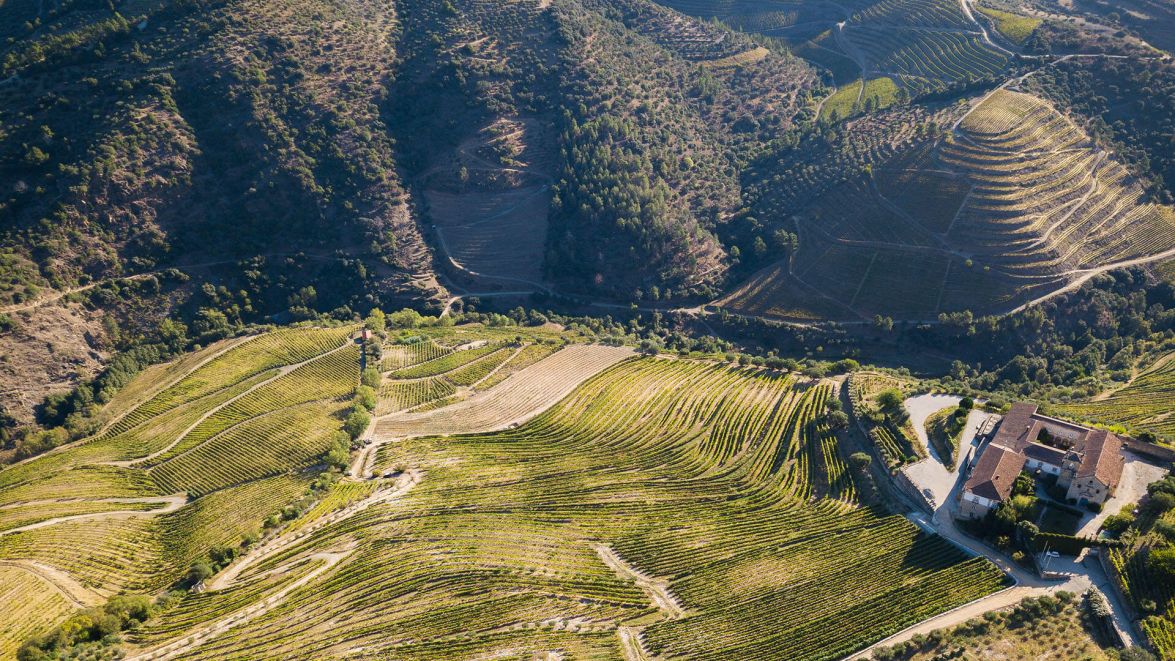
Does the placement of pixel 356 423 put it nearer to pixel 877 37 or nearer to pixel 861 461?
pixel 861 461

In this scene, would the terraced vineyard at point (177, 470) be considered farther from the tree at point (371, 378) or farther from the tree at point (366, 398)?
the tree at point (366, 398)

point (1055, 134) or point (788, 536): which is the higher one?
point (1055, 134)

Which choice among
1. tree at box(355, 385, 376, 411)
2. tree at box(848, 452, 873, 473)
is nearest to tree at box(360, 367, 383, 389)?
tree at box(355, 385, 376, 411)

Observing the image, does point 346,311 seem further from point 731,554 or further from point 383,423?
point 731,554

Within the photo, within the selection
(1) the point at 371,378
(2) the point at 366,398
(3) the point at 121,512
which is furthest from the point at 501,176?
(3) the point at 121,512

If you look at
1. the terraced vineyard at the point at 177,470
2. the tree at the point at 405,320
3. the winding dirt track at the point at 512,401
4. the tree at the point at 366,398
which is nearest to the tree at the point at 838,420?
the winding dirt track at the point at 512,401

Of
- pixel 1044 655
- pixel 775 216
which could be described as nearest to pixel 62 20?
pixel 775 216
